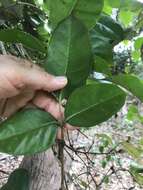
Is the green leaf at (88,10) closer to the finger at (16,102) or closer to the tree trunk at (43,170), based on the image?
the finger at (16,102)

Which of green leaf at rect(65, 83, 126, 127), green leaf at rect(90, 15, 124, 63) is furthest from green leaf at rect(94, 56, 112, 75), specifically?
green leaf at rect(65, 83, 126, 127)

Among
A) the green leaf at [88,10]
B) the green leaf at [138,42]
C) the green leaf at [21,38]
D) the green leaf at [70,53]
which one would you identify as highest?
the green leaf at [138,42]

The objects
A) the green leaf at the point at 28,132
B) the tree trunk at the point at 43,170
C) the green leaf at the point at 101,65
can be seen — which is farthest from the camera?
the tree trunk at the point at 43,170

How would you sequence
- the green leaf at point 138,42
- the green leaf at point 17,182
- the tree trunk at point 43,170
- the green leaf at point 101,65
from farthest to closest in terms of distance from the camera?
1. the tree trunk at point 43,170
2. the green leaf at point 138,42
3. the green leaf at point 17,182
4. the green leaf at point 101,65

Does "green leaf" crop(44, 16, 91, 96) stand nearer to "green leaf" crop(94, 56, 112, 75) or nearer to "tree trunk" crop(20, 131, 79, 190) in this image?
"green leaf" crop(94, 56, 112, 75)

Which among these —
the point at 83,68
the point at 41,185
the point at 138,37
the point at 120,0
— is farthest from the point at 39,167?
the point at 83,68

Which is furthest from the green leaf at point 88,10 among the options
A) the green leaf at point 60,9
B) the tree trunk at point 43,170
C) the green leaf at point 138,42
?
the tree trunk at point 43,170

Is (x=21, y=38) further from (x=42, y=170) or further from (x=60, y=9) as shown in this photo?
(x=42, y=170)

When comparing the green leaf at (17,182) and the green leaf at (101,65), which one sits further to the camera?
the green leaf at (17,182)

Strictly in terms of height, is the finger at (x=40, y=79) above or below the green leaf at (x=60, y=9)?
below
